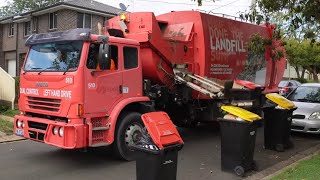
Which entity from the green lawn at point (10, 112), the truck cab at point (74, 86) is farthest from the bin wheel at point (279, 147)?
the green lawn at point (10, 112)

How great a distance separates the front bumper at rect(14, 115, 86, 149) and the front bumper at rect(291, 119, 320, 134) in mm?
6576

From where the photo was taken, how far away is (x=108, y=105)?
7625mm

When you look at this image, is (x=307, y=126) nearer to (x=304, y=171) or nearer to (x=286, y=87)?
(x=304, y=171)

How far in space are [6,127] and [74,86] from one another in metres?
5.37

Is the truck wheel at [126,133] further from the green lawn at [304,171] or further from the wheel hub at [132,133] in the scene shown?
the green lawn at [304,171]

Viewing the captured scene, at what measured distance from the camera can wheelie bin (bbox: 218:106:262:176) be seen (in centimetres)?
697

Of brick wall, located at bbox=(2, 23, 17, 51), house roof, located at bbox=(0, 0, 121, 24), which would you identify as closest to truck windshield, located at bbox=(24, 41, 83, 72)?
house roof, located at bbox=(0, 0, 121, 24)

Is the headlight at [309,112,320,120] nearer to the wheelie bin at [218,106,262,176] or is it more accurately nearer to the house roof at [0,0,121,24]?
the wheelie bin at [218,106,262,176]

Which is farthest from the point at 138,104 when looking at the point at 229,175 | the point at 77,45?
the point at 229,175

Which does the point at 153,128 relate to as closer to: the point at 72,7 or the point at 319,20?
the point at 319,20

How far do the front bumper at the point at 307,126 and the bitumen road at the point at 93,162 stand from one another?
54cm

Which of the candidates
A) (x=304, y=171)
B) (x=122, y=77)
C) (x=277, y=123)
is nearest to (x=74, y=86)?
(x=122, y=77)

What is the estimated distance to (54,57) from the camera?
25.0 feet

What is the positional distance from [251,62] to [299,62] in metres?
33.9
